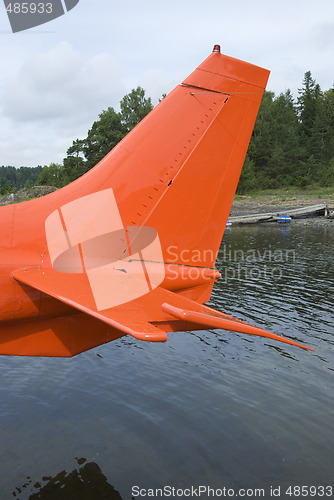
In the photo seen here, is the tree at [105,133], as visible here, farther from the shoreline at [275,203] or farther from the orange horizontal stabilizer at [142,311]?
the orange horizontal stabilizer at [142,311]

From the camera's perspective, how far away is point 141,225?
6305mm

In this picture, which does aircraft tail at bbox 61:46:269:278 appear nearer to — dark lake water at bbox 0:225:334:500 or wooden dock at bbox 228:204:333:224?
dark lake water at bbox 0:225:334:500

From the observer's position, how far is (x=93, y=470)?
22.7 ft

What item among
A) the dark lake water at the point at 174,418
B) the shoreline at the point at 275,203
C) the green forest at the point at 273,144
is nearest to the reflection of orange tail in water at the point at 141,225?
the dark lake water at the point at 174,418

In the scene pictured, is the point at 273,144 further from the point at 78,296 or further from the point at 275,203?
the point at 78,296

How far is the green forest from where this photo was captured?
275 ft

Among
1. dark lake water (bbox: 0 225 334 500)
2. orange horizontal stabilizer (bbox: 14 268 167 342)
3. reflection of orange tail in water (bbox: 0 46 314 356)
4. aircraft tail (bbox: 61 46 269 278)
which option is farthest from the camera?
dark lake water (bbox: 0 225 334 500)

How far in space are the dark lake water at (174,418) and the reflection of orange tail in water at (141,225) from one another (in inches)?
111

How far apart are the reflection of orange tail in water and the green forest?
252ft

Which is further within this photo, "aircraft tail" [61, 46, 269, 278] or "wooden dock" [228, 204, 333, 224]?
"wooden dock" [228, 204, 333, 224]

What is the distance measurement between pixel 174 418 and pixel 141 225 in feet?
15.7

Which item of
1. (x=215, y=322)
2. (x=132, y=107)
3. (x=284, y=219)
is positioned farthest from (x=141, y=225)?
(x=132, y=107)

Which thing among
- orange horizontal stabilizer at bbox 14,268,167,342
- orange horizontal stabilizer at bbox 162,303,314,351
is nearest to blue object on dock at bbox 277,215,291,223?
orange horizontal stabilizer at bbox 14,268,167,342

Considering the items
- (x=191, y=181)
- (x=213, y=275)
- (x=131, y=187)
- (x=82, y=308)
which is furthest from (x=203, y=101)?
(x=82, y=308)
